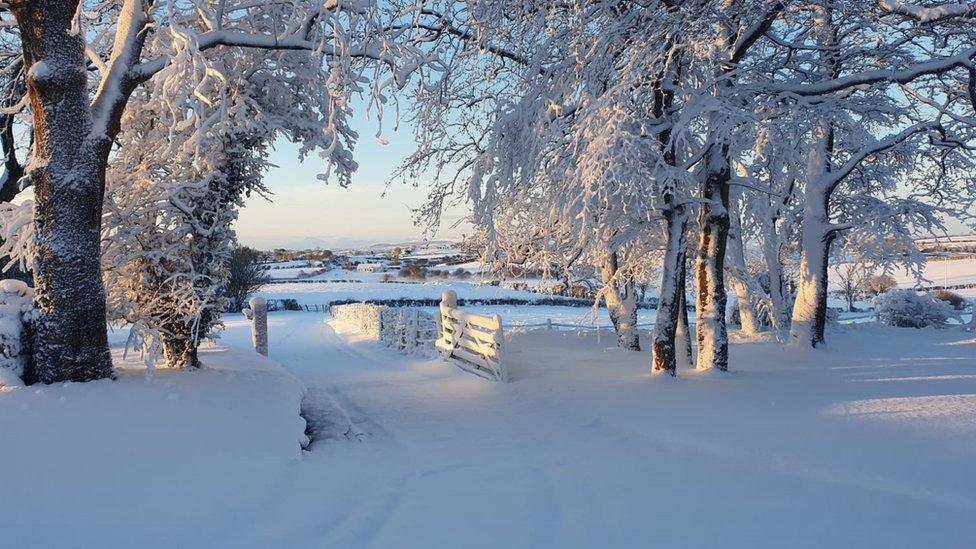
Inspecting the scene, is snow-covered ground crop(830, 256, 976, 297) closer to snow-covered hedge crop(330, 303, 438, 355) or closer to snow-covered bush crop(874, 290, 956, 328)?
snow-covered bush crop(874, 290, 956, 328)

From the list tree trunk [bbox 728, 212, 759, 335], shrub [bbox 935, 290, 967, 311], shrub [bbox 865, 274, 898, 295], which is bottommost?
shrub [bbox 935, 290, 967, 311]

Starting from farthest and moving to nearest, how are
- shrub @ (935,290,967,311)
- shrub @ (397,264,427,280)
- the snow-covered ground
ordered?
shrub @ (397,264,427,280), the snow-covered ground, shrub @ (935,290,967,311)

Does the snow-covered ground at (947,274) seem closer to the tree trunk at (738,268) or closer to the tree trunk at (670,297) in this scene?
the tree trunk at (738,268)

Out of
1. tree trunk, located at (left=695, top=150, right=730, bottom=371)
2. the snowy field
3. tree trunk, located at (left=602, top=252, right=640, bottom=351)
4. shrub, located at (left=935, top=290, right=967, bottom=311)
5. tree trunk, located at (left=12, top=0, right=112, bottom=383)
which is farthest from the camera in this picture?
shrub, located at (left=935, top=290, right=967, bottom=311)

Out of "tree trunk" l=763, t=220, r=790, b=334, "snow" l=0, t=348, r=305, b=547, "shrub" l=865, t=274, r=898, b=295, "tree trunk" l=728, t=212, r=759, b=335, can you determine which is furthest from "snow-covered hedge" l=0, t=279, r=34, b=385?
"shrub" l=865, t=274, r=898, b=295

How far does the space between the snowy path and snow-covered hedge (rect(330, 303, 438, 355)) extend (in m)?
6.36

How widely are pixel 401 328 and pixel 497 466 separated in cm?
1241

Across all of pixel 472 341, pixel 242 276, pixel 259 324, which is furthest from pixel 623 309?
pixel 242 276

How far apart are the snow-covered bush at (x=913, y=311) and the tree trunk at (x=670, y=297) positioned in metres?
16.3

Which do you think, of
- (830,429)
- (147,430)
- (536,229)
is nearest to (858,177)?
(536,229)

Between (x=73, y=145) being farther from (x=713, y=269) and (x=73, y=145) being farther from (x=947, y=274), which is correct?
(x=947, y=274)

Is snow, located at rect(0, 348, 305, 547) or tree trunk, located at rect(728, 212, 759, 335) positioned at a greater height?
tree trunk, located at rect(728, 212, 759, 335)

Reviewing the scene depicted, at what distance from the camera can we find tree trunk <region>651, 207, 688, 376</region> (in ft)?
29.6

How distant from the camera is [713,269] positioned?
9.52m
